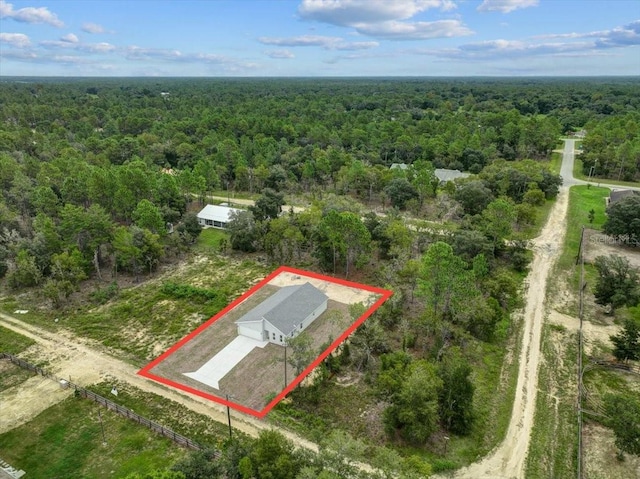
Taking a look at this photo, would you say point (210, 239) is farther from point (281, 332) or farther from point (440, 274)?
point (440, 274)

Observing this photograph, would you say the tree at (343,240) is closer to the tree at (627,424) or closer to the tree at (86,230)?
the tree at (86,230)

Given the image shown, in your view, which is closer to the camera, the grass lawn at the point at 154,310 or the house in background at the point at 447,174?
the grass lawn at the point at 154,310

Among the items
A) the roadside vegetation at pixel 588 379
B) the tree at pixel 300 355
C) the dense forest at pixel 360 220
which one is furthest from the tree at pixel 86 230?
the roadside vegetation at pixel 588 379

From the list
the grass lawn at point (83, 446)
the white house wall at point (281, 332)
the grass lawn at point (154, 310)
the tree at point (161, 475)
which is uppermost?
the tree at point (161, 475)

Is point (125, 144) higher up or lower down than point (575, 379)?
higher up

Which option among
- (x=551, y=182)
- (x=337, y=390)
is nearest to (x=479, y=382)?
(x=337, y=390)

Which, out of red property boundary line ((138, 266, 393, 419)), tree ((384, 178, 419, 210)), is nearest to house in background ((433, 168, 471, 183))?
tree ((384, 178, 419, 210))

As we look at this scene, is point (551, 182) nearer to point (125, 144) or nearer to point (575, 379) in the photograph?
point (575, 379)
